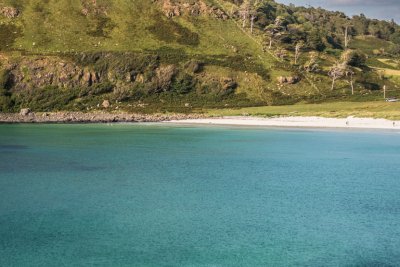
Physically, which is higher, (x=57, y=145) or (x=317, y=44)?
(x=317, y=44)

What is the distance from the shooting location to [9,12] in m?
146

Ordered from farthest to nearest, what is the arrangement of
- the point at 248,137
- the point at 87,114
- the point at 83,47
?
the point at 83,47
the point at 87,114
the point at 248,137

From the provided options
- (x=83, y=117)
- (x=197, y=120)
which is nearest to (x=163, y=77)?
(x=83, y=117)

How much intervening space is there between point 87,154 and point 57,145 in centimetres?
1025

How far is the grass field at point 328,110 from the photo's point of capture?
92.2 m

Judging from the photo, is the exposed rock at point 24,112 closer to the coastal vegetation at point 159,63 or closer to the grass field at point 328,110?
the coastal vegetation at point 159,63

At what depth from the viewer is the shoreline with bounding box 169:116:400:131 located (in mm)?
84062

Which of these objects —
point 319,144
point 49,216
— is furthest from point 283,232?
point 319,144

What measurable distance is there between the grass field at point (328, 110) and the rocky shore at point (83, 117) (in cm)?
957

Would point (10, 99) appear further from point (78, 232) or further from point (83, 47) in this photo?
point (78, 232)

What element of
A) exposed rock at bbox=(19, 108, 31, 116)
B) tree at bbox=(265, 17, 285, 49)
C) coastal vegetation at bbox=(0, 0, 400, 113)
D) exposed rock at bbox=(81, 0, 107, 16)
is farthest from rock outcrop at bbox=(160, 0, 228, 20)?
exposed rock at bbox=(19, 108, 31, 116)

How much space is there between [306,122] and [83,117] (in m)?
47.5

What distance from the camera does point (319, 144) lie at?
63.8 meters

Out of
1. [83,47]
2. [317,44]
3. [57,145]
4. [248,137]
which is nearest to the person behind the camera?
[57,145]
